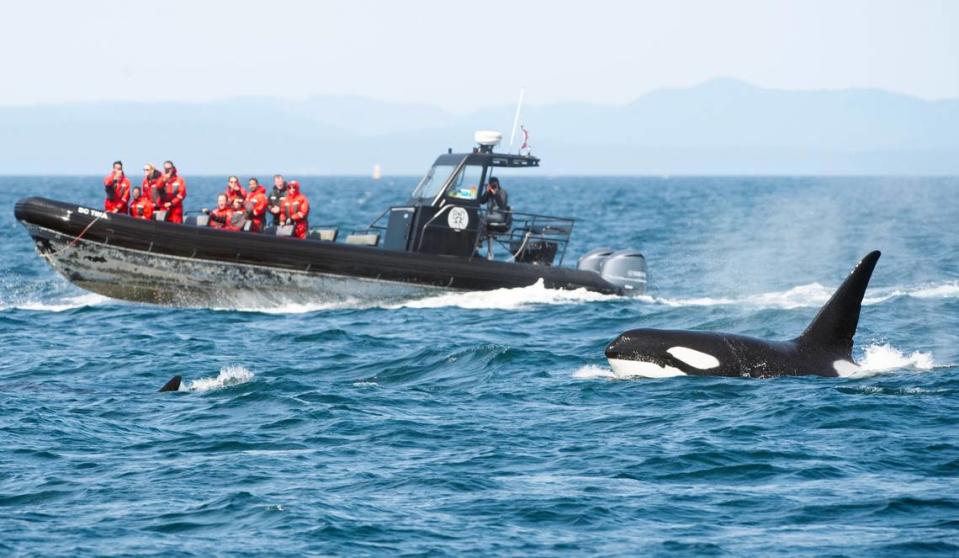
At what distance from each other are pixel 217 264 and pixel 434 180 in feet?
17.7

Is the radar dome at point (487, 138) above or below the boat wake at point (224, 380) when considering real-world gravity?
above

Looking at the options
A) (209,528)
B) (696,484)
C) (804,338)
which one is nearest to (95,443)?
(209,528)

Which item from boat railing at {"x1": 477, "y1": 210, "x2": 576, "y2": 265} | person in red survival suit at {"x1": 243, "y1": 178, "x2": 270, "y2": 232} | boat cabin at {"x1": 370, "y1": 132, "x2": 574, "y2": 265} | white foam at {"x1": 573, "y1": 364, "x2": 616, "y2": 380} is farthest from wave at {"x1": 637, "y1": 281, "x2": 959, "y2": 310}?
person in red survival suit at {"x1": 243, "y1": 178, "x2": 270, "y2": 232}

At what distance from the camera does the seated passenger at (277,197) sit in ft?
92.8

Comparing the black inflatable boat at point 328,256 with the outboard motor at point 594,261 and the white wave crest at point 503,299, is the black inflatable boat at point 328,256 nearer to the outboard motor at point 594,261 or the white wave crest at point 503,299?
the outboard motor at point 594,261

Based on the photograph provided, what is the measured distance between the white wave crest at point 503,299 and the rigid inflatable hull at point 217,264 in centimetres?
22

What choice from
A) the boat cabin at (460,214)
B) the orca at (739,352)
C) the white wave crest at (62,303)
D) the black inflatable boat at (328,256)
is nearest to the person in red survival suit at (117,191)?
the black inflatable boat at (328,256)

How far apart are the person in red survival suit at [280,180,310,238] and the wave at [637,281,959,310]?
758 cm

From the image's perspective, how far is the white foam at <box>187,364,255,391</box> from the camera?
17906mm

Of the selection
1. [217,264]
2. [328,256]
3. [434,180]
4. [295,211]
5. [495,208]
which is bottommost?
[217,264]

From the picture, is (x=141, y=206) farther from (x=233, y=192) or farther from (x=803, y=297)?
(x=803, y=297)

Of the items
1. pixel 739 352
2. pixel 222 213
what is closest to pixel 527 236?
pixel 222 213

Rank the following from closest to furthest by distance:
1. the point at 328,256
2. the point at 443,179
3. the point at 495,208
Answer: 1. the point at 328,256
2. the point at 495,208
3. the point at 443,179

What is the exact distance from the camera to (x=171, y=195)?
2734cm
